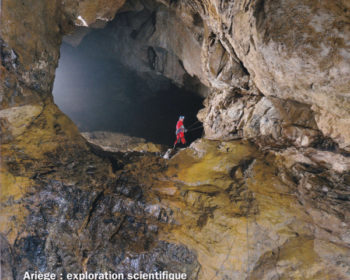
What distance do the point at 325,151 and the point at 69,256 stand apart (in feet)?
16.3

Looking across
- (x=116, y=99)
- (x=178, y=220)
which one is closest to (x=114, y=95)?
(x=116, y=99)

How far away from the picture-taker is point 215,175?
14.8 feet

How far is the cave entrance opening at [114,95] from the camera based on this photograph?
10102 millimetres

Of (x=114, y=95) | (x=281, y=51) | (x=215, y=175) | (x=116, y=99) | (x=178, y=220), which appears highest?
(x=281, y=51)

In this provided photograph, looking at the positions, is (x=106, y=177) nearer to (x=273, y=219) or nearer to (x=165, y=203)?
(x=165, y=203)

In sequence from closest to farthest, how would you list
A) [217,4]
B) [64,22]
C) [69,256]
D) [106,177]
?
[69,256]
[106,177]
[217,4]
[64,22]

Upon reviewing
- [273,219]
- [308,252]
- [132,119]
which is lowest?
[308,252]

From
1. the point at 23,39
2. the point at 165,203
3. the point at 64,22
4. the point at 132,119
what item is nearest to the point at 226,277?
the point at 165,203

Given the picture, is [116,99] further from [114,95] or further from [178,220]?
[178,220]

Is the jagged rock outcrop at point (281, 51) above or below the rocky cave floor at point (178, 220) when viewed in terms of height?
above

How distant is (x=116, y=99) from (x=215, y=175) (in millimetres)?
8551

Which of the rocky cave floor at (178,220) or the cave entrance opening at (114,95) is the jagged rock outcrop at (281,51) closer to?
the rocky cave floor at (178,220)

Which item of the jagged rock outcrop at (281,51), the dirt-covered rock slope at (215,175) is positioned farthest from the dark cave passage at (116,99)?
the dirt-covered rock slope at (215,175)

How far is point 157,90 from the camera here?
35.7 ft
